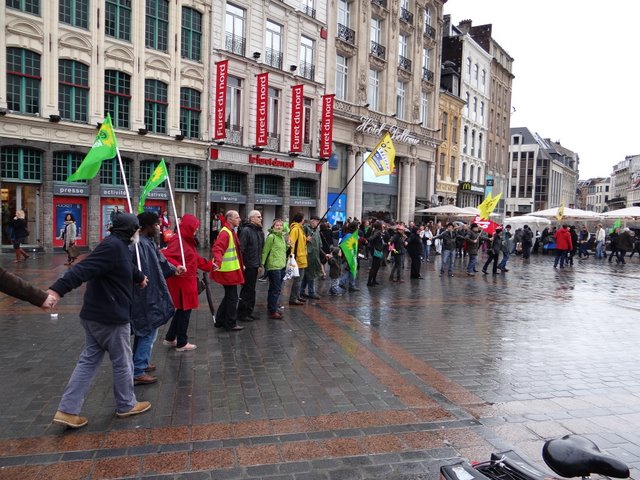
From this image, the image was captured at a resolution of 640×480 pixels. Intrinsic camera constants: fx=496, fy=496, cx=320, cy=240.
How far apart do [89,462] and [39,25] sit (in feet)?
64.1

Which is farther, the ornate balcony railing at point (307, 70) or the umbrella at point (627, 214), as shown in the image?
the ornate balcony railing at point (307, 70)

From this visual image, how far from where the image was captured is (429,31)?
124ft

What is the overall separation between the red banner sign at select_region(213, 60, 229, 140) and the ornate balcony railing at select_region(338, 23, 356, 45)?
9991mm

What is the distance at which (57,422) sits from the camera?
406 centimetres

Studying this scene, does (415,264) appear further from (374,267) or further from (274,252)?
(274,252)

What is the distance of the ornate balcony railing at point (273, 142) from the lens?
26.6m

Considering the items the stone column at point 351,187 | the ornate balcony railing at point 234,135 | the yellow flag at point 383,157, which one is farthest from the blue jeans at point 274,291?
the stone column at point 351,187

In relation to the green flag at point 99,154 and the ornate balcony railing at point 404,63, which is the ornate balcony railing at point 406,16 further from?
the green flag at point 99,154

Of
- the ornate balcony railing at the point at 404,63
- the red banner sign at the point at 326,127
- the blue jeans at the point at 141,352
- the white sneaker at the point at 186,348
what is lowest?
the white sneaker at the point at 186,348

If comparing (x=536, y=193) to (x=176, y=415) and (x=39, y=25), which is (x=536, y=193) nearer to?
(x=39, y=25)

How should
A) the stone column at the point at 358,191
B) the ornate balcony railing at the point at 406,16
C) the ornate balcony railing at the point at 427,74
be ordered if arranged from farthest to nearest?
the ornate balcony railing at the point at 427,74
the ornate balcony railing at the point at 406,16
the stone column at the point at 358,191

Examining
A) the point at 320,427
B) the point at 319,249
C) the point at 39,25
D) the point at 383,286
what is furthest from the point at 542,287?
the point at 39,25

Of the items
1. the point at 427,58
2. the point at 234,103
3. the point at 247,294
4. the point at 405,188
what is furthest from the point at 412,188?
the point at 247,294

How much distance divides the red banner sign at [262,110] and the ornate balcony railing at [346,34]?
321 inches
